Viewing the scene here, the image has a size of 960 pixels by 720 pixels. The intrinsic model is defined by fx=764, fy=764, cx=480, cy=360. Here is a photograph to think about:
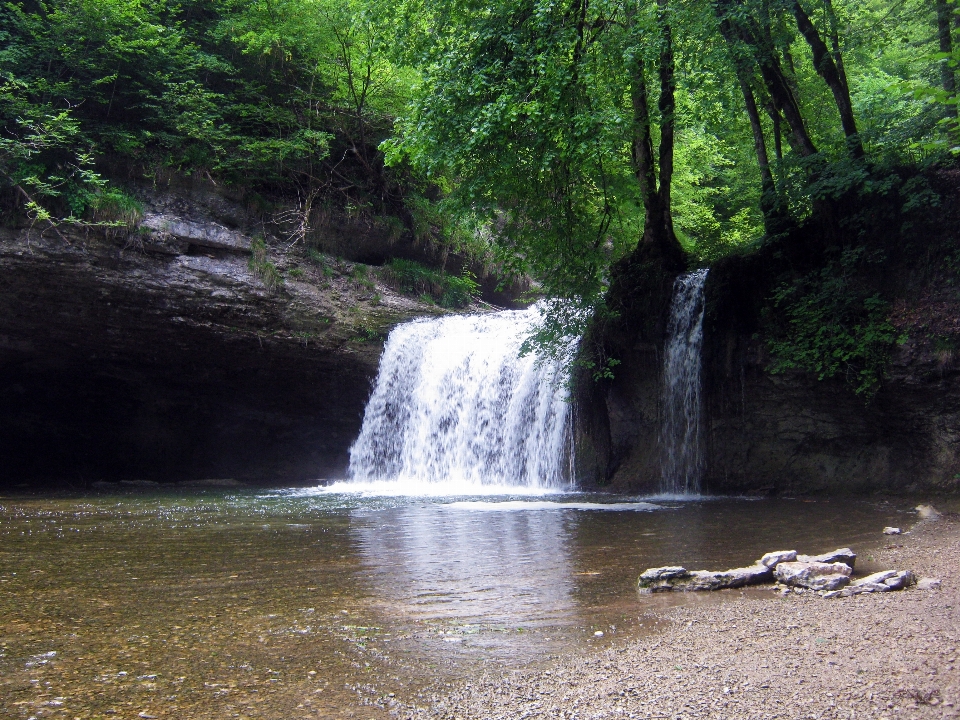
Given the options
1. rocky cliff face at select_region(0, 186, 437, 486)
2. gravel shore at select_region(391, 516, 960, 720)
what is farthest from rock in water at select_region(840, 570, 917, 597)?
rocky cliff face at select_region(0, 186, 437, 486)

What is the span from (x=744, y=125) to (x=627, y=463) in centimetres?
689

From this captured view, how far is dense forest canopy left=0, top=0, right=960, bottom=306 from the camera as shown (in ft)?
34.8

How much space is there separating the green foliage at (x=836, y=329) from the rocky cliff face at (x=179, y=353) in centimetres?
851

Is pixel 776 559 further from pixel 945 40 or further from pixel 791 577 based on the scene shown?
pixel 945 40

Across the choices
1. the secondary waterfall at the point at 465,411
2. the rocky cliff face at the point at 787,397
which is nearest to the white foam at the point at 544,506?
the rocky cliff face at the point at 787,397

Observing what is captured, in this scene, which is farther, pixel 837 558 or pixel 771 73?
pixel 771 73

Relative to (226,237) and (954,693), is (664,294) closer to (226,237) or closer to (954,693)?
(226,237)

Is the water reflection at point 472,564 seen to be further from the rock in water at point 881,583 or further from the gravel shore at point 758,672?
the rock in water at point 881,583

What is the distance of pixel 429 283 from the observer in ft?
62.1

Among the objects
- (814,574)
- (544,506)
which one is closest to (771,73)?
(544,506)

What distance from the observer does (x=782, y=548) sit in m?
6.15

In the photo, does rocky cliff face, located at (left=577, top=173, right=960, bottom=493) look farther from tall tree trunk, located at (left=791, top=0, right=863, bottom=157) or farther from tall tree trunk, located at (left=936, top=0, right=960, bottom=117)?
tall tree trunk, located at (left=936, top=0, right=960, bottom=117)

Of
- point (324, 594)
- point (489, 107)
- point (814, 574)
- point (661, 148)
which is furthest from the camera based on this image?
point (661, 148)

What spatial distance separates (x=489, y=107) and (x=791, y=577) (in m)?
7.60
